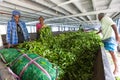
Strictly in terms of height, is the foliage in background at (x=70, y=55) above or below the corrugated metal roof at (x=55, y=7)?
below

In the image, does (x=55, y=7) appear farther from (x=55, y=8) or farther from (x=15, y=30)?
(x=15, y=30)

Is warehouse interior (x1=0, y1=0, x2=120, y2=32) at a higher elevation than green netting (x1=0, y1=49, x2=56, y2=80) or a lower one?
higher

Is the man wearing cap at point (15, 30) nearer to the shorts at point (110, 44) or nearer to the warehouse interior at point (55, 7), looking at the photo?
the warehouse interior at point (55, 7)

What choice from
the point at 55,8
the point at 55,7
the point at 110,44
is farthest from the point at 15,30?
the point at 55,8

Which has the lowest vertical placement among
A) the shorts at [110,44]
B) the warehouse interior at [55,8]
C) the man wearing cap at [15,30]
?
the shorts at [110,44]

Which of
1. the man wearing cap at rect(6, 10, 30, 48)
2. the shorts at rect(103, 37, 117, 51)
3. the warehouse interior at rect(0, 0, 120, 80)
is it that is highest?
the warehouse interior at rect(0, 0, 120, 80)

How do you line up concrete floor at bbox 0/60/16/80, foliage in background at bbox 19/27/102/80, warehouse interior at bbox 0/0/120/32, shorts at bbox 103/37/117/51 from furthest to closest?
1. warehouse interior at bbox 0/0/120/32
2. shorts at bbox 103/37/117/51
3. foliage in background at bbox 19/27/102/80
4. concrete floor at bbox 0/60/16/80

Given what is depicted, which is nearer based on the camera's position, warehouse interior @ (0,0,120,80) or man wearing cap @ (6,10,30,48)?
man wearing cap @ (6,10,30,48)

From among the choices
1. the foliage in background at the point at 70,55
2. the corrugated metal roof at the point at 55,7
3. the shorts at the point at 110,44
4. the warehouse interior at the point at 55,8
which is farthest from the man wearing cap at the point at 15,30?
the shorts at the point at 110,44

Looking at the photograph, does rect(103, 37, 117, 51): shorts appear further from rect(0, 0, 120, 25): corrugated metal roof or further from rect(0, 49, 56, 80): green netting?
rect(0, 0, 120, 25): corrugated metal roof

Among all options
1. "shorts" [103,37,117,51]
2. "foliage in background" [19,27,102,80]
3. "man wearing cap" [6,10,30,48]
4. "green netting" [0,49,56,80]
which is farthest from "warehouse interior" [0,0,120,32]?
"green netting" [0,49,56,80]

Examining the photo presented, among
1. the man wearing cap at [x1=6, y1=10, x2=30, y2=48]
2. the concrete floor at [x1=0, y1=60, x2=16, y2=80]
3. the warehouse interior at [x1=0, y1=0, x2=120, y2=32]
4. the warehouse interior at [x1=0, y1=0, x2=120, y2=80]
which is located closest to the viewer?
the concrete floor at [x1=0, y1=60, x2=16, y2=80]

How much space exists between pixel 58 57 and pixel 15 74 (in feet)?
2.56

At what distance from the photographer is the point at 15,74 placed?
1823 mm
